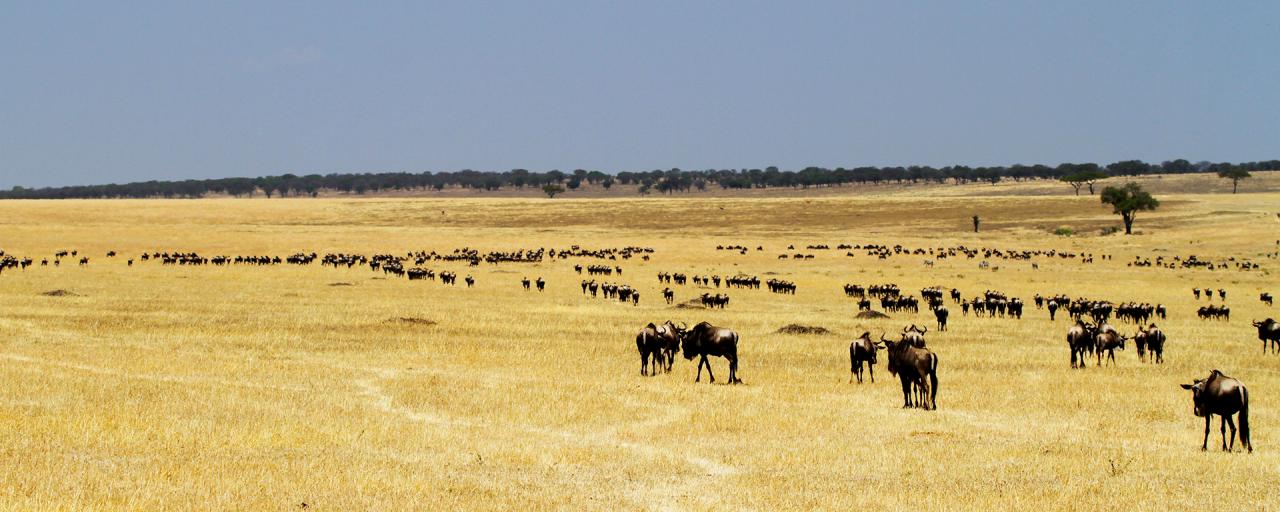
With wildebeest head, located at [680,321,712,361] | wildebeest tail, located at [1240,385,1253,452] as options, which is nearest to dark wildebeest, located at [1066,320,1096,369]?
wildebeest head, located at [680,321,712,361]

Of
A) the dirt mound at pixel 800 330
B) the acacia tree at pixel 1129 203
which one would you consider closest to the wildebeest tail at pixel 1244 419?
the dirt mound at pixel 800 330

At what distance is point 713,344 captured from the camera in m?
22.3

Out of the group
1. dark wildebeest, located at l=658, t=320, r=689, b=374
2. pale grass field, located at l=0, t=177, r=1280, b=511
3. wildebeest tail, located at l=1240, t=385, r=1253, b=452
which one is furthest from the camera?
dark wildebeest, located at l=658, t=320, r=689, b=374

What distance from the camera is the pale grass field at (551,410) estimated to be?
39.8ft

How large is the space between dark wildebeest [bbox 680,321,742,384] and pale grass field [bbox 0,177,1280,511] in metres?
0.66

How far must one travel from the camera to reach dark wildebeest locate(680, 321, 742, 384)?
2213 centimetres

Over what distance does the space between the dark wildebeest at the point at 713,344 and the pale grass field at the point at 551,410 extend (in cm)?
66

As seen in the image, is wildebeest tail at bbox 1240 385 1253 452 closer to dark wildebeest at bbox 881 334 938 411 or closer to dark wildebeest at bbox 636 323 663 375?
dark wildebeest at bbox 881 334 938 411

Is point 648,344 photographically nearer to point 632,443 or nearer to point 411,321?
point 632,443

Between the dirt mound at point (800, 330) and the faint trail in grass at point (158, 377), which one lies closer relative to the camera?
the faint trail in grass at point (158, 377)

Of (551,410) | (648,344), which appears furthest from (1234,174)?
(551,410)

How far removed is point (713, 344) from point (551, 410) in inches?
200

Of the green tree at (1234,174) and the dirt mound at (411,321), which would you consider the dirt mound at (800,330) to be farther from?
the green tree at (1234,174)

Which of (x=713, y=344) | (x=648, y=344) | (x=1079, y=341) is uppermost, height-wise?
(x=713, y=344)
